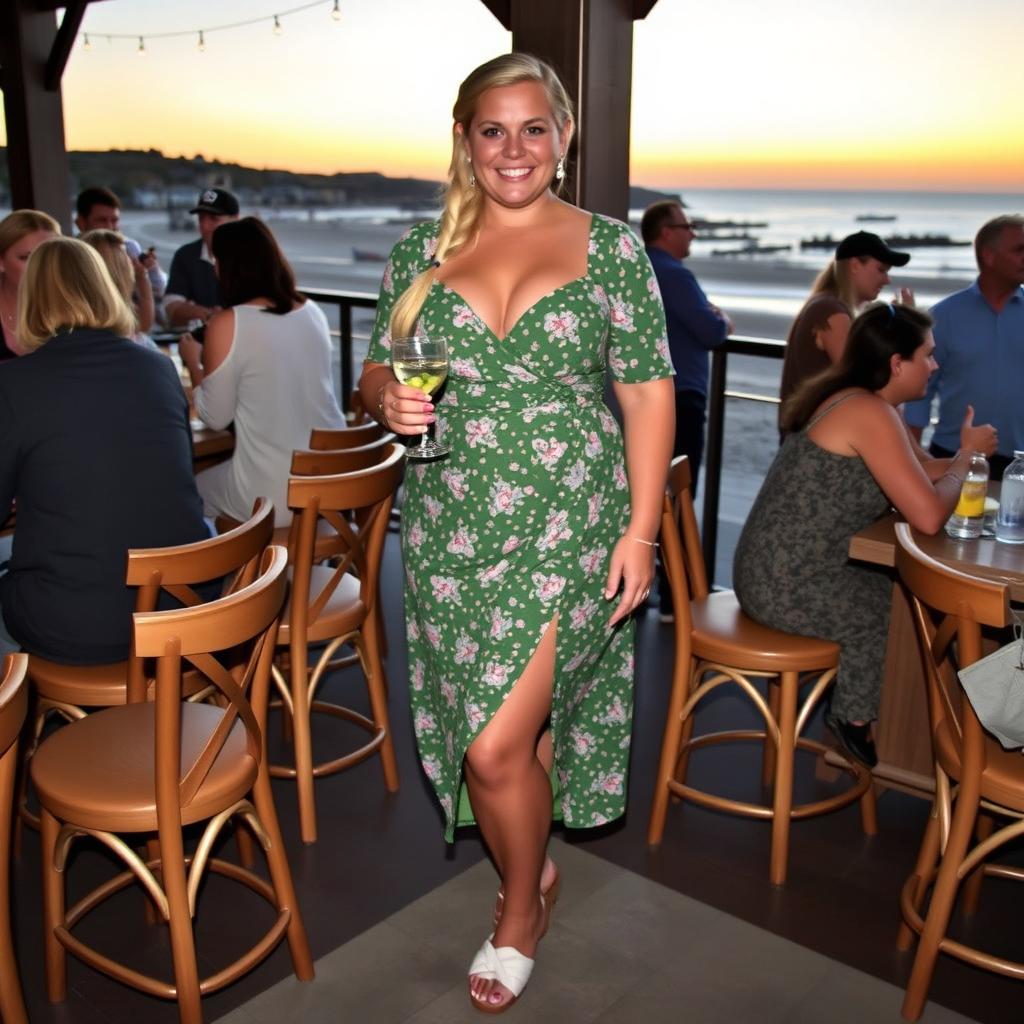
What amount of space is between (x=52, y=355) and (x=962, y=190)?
1345 inches

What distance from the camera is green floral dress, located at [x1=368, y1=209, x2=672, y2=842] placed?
74.1 inches

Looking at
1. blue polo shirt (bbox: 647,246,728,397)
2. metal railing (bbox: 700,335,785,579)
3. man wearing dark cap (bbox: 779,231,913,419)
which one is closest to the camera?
man wearing dark cap (bbox: 779,231,913,419)

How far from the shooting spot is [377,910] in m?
2.36

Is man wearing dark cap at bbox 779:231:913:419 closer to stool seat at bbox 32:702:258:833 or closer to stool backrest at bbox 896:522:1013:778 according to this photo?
stool backrest at bbox 896:522:1013:778

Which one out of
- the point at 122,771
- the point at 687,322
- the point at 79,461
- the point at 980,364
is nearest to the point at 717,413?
the point at 687,322

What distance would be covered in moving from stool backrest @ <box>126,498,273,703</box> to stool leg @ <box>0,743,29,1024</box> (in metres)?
0.42

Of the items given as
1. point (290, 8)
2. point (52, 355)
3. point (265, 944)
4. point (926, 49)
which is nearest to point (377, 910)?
point (265, 944)

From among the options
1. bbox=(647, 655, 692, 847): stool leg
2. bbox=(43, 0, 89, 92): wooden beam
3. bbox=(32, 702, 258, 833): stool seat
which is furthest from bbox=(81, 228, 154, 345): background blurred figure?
bbox=(43, 0, 89, 92): wooden beam

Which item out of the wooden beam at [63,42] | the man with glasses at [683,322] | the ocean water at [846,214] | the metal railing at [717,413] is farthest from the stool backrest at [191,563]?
the ocean water at [846,214]

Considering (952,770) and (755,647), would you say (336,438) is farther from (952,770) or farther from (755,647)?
(952,770)

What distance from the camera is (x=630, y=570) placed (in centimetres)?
197

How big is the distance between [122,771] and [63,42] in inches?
230

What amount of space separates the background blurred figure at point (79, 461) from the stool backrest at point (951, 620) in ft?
5.06

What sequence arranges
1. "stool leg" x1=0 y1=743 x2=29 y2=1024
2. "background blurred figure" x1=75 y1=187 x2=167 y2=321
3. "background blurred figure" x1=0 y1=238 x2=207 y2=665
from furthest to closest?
1. "background blurred figure" x1=75 y1=187 x2=167 y2=321
2. "background blurred figure" x1=0 y1=238 x2=207 y2=665
3. "stool leg" x1=0 y1=743 x2=29 y2=1024
